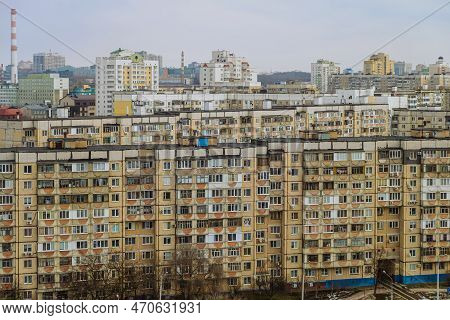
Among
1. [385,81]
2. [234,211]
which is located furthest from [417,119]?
[385,81]

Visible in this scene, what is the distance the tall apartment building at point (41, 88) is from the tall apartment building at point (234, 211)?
11416 mm

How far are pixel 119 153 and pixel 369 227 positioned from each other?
4.54ft

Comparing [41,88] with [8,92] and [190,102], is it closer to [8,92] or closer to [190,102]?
[8,92]

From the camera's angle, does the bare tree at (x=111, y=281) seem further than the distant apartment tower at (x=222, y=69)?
No

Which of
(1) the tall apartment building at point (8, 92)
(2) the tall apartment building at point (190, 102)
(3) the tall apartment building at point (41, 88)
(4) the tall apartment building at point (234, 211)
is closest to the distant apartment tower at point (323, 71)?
(3) the tall apartment building at point (41, 88)

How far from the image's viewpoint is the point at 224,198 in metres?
4.30

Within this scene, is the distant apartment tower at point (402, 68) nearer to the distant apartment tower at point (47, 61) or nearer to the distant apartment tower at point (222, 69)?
the distant apartment tower at point (222, 69)

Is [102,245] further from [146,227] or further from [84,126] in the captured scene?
[84,126]

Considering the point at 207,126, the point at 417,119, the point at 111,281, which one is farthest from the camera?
the point at 417,119

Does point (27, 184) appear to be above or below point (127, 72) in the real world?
below

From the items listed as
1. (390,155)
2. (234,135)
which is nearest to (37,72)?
(234,135)

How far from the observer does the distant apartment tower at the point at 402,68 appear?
17523 millimetres

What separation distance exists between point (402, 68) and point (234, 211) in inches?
570

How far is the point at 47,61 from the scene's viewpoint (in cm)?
1574
